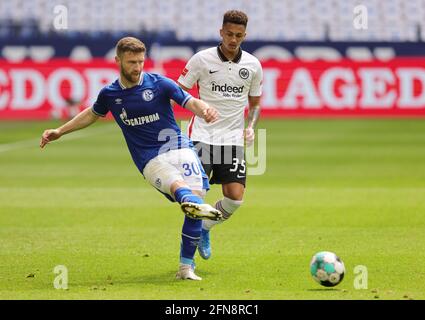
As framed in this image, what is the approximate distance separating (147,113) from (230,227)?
150 inches

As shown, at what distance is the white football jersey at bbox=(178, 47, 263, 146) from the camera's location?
1002 centimetres

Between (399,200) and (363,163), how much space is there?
16.9ft

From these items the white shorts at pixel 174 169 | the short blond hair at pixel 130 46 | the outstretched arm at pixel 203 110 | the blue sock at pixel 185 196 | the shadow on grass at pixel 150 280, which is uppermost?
the short blond hair at pixel 130 46

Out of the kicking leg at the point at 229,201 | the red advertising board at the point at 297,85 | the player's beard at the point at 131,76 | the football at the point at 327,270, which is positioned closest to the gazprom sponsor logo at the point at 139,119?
the player's beard at the point at 131,76

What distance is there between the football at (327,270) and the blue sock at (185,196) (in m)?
1.12

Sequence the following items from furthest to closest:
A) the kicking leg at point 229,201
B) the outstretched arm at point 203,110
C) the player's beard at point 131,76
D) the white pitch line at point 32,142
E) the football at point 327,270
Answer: the white pitch line at point 32,142 < the kicking leg at point 229,201 < the player's beard at point 131,76 < the outstretched arm at point 203,110 < the football at point 327,270

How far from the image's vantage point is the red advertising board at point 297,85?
2941 cm

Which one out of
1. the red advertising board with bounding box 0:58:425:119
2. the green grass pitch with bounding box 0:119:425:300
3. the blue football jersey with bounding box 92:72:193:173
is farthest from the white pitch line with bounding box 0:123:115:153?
the blue football jersey with bounding box 92:72:193:173

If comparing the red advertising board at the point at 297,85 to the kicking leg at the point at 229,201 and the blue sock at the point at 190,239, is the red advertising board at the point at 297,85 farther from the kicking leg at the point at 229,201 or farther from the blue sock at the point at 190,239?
the blue sock at the point at 190,239

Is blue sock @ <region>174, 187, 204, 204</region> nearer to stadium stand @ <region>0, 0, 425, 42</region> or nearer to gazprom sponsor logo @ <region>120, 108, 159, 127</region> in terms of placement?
gazprom sponsor logo @ <region>120, 108, 159, 127</region>

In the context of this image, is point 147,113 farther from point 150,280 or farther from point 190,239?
point 150,280

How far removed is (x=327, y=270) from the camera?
801cm

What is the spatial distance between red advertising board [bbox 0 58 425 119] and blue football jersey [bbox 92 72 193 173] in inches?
805
